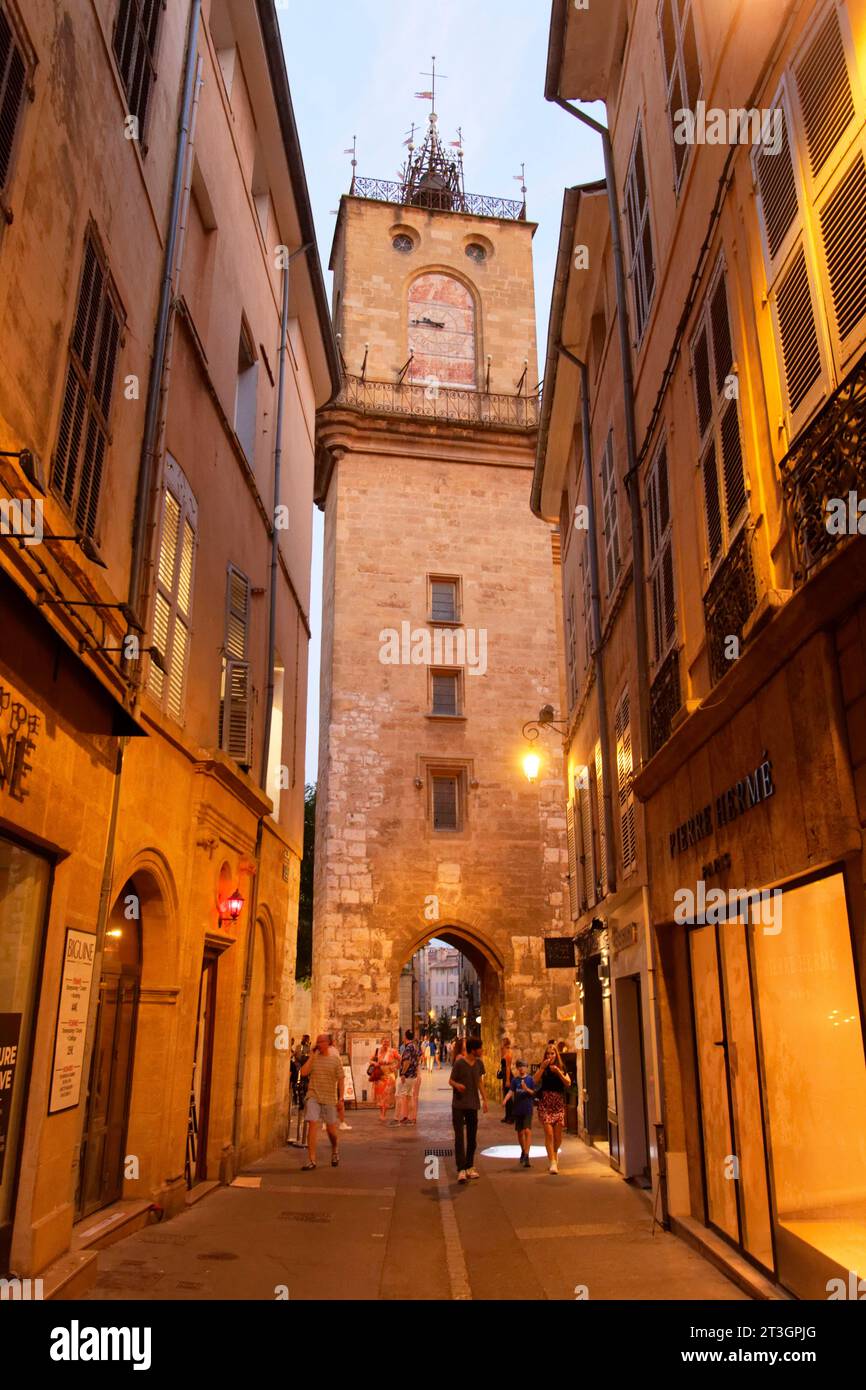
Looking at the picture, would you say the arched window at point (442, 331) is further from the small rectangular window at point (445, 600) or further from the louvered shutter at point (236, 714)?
the louvered shutter at point (236, 714)

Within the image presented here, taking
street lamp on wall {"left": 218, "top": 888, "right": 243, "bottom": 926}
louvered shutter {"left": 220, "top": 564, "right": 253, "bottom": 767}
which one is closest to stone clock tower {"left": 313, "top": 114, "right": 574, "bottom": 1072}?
louvered shutter {"left": 220, "top": 564, "right": 253, "bottom": 767}

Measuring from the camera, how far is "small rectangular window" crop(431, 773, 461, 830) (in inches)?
1019

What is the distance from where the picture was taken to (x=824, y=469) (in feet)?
16.4

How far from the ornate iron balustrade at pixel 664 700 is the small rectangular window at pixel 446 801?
1627 cm

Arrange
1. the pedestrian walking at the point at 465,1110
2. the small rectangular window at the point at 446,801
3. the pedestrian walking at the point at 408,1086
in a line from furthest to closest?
the small rectangular window at the point at 446,801 < the pedestrian walking at the point at 408,1086 < the pedestrian walking at the point at 465,1110

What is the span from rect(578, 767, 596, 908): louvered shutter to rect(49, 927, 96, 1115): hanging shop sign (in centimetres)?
921

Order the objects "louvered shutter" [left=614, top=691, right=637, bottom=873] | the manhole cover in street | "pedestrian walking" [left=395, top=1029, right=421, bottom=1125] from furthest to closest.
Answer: "pedestrian walking" [left=395, top=1029, right=421, bottom=1125], "louvered shutter" [left=614, top=691, right=637, bottom=873], the manhole cover in street

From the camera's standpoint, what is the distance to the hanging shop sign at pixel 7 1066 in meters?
5.80

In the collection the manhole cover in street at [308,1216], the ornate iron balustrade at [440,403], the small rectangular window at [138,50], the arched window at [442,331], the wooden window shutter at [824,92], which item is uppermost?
the arched window at [442,331]

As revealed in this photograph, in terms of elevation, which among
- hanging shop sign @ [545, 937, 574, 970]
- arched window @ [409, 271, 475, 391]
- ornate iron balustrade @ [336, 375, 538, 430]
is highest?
arched window @ [409, 271, 475, 391]

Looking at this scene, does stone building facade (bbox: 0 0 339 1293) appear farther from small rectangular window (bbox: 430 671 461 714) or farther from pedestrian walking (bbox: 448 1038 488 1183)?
small rectangular window (bbox: 430 671 461 714)

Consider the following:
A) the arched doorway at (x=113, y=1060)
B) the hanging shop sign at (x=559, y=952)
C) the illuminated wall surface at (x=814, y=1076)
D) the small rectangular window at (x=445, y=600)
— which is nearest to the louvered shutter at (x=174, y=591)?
the arched doorway at (x=113, y=1060)

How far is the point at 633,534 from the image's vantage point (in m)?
10.8

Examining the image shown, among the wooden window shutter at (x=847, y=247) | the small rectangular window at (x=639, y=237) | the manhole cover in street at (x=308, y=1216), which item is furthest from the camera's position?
the small rectangular window at (x=639, y=237)
